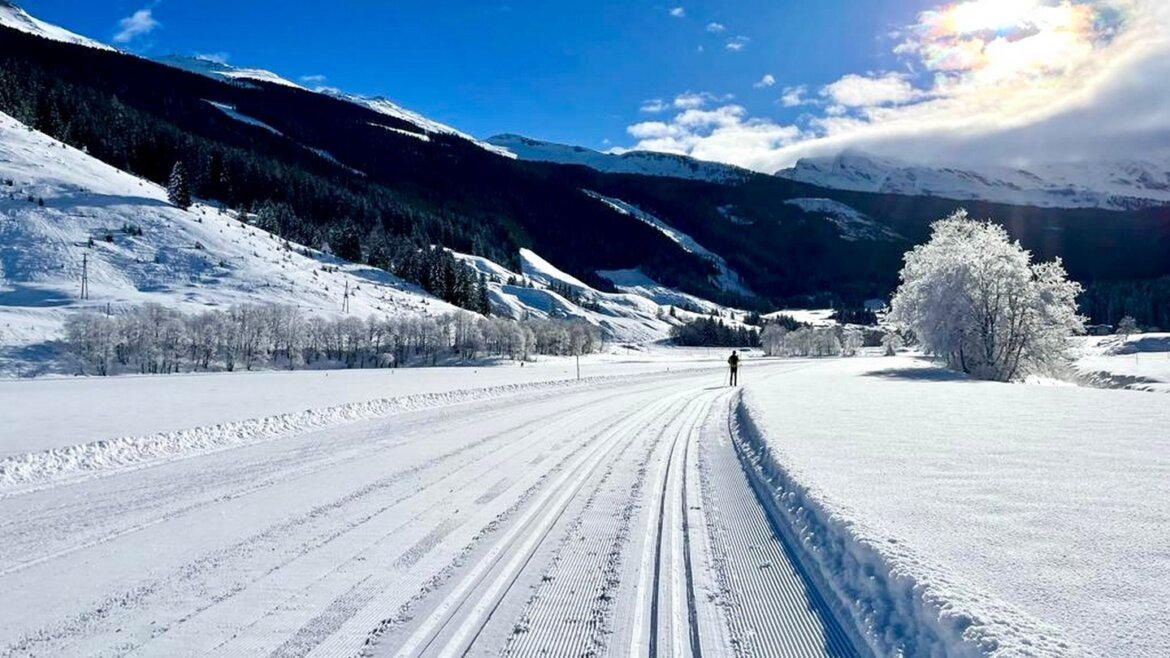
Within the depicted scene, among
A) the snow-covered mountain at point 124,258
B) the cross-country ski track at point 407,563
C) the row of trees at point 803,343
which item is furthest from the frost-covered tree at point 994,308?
the row of trees at point 803,343

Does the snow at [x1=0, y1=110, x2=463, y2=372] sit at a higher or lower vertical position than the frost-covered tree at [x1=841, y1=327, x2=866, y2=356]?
higher

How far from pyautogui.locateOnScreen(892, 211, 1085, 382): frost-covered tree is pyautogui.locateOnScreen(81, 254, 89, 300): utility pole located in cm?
9320

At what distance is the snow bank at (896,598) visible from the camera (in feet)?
13.0

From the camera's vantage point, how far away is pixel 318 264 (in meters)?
117

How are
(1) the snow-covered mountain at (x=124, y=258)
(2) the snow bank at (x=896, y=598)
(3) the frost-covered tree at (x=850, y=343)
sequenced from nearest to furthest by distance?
1. (2) the snow bank at (x=896, y=598)
2. (1) the snow-covered mountain at (x=124, y=258)
3. (3) the frost-covered tree at (x=850, y=343)

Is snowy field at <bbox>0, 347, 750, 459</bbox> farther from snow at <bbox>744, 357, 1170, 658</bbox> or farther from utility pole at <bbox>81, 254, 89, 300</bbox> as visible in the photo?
utility pole at <bbox>81, 254, 89, 300</bbox>

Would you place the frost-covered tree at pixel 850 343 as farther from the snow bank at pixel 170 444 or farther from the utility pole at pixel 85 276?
the snow bank at pixel 170 444

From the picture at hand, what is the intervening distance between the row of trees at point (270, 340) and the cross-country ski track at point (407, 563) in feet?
229

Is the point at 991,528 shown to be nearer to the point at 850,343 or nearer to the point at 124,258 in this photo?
the point at 124,258

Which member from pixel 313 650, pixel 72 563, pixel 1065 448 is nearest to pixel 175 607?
pixel 313 650

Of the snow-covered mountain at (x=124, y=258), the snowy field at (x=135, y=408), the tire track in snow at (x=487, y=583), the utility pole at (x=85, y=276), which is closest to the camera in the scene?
the tire track in snow at (x=487, y=583)

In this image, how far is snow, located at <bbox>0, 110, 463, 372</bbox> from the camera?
75375mm

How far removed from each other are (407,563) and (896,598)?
477cm

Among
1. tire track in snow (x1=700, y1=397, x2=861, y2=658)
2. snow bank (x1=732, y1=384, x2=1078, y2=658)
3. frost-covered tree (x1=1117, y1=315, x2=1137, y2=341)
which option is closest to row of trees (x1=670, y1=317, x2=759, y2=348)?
frost-covered tree (x1=1117, y1=315, x2=1137, y2=341)
